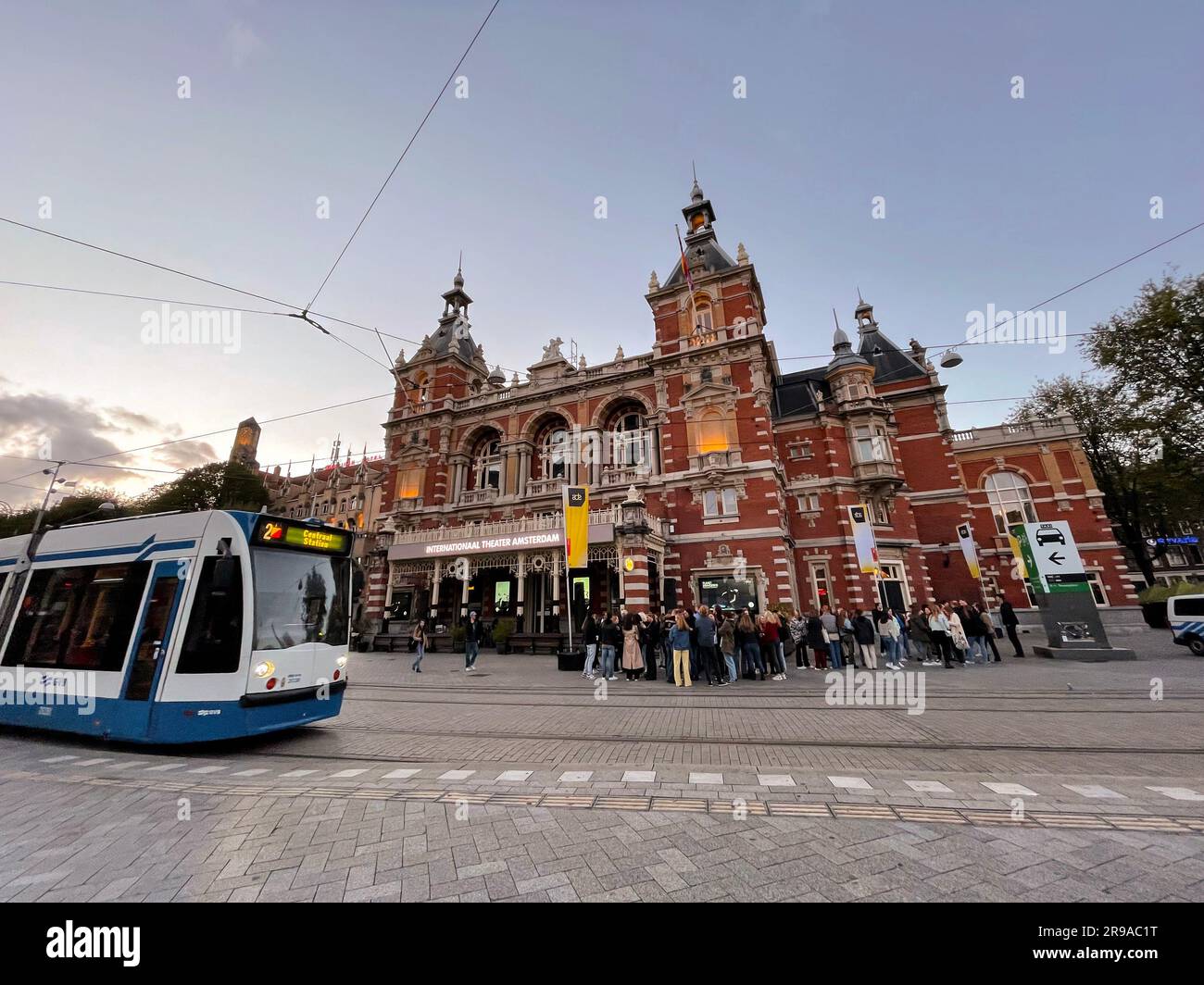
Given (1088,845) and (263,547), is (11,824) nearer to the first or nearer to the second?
(263,547)

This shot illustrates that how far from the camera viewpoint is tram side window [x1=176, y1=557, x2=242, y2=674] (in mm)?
5691

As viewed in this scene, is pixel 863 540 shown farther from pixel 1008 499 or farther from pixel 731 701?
pixel 1008 499

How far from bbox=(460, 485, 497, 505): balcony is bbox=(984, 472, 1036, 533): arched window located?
28.2 metres

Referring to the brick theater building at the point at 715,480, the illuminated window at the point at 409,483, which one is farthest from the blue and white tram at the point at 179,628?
the illuminated window at the point at 409,483

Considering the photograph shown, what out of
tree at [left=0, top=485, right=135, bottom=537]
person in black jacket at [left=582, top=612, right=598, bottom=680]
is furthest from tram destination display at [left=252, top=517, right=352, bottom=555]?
tree at [left=0, top=485, right=135, bottom=537]

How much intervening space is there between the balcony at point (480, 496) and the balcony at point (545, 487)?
228cm

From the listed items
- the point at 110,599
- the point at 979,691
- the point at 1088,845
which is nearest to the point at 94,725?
the point at 110,599

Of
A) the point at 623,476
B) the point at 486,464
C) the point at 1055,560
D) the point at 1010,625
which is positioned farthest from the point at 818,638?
the point at 486,464

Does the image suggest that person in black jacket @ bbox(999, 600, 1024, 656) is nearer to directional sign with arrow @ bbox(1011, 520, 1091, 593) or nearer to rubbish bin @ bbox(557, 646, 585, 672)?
directional sign with arrow @ bbox(1011, 520, 1091, 593)

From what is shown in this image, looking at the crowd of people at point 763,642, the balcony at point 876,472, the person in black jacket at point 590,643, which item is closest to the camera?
the crowd of people at point 763,642

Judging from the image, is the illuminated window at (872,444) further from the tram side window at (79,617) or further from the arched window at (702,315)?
the tram side window at (79,617)

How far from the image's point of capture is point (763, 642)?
12.7 metres

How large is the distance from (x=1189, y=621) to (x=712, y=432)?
17.2 m

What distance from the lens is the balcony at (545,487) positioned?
25.7 meters
